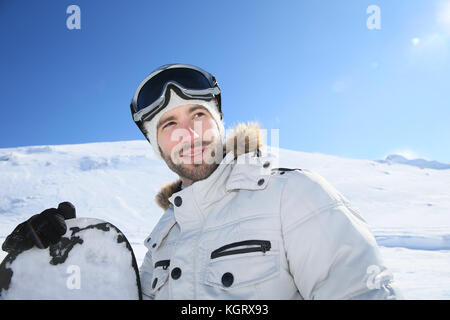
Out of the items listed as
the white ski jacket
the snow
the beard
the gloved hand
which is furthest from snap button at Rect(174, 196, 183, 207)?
the snow

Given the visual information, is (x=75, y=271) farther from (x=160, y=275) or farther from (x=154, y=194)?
(x=154, y=194)

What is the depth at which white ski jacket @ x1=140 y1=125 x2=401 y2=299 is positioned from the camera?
4.06 ft

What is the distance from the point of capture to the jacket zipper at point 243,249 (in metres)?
1.47

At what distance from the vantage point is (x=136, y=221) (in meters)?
12.9

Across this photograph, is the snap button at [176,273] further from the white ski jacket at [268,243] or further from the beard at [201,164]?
the beard at [201,164]

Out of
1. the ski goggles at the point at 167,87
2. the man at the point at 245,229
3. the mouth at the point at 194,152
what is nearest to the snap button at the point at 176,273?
the man at the point at 245,229

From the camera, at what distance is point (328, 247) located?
4.22ft

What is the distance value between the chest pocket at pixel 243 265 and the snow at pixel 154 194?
364 centimetres

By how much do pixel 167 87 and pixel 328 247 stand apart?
5.66 feet

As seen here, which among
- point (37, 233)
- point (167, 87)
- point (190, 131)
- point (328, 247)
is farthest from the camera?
point (167, 87)

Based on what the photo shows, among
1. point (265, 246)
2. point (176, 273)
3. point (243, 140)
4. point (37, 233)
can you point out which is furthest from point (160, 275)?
point (243, 140)

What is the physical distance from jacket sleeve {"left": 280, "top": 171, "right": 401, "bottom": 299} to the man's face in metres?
0.69

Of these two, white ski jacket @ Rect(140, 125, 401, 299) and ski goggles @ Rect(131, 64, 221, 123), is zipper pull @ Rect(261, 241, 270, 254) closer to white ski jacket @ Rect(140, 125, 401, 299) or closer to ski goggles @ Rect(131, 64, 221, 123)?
white ski jacket @ Rect(140, 125, 401, 299)

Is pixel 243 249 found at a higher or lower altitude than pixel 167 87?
lower
